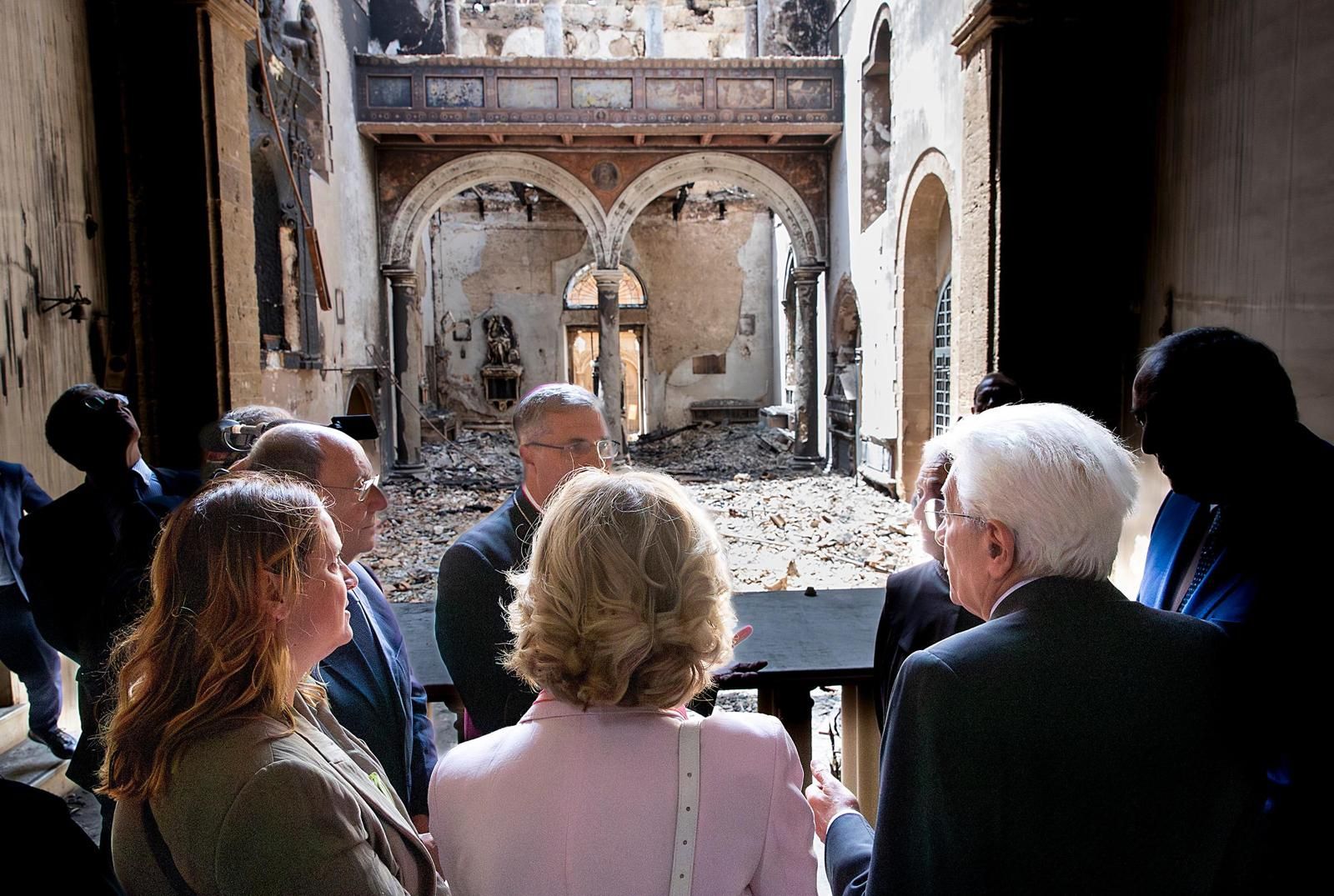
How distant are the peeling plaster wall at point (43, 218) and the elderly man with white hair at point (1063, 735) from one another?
4.43 metres

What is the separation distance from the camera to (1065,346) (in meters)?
4.65

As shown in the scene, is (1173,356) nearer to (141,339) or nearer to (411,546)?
(141,339)

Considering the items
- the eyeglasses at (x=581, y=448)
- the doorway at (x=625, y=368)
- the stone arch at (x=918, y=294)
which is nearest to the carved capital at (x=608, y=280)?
the stone arch at (x=918, y=294)

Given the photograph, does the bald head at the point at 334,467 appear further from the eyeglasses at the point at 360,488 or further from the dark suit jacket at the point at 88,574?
the dark suit jacket at the point at 88,574

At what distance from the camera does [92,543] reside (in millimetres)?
2600

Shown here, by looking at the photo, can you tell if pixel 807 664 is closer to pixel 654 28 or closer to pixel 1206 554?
pixel 1206 554

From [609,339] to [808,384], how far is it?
3.57 metres

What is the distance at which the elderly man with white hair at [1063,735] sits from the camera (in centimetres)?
117

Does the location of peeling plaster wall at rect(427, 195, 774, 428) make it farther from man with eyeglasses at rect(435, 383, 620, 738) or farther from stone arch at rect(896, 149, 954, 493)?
man with eyeglasses at rect(435, 383, 620, 738)

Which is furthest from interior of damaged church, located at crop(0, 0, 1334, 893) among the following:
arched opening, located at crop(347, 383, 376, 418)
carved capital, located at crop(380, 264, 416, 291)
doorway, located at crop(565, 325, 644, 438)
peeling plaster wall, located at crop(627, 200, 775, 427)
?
doorway, located at crop(565, 325, 644, 438)

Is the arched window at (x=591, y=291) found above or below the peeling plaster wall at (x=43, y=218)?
above

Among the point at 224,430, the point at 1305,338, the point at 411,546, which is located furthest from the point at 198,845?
the point at 411,546

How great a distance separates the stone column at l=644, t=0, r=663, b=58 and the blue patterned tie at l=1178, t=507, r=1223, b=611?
17.2 meters

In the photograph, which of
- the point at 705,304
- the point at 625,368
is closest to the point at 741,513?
the point at 705,304
